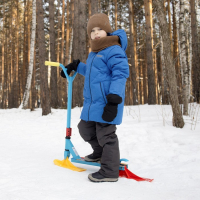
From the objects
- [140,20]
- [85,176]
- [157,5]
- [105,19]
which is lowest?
[85,176]

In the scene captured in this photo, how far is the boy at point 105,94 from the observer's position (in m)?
2.24

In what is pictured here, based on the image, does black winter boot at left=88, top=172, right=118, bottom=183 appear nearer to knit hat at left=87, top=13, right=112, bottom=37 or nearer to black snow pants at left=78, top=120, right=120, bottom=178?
black snow pants at left=78, top=120, right=120, bottom=178

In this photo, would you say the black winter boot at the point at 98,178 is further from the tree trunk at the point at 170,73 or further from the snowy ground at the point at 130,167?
the tree trunk at the point at 170,73

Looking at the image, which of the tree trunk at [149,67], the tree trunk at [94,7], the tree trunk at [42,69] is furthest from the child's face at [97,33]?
the tree trunk at [149,67]

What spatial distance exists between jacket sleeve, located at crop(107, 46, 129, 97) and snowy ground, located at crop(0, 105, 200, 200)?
0.97 meters

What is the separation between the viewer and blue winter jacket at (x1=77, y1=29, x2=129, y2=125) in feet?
7.53

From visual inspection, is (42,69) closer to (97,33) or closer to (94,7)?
(94,7)

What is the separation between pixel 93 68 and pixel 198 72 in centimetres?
775

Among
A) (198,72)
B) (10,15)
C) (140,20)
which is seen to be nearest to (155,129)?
(198,72)

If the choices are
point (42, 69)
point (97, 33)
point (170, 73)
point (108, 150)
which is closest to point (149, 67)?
point (42, 69)

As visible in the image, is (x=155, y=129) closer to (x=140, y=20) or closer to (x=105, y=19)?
(x=105, y=19)

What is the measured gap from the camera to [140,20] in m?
19.7

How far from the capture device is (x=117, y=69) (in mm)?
2305

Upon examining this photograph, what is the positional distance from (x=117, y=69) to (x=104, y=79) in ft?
0.59
